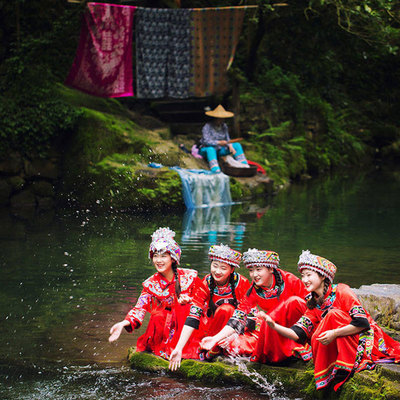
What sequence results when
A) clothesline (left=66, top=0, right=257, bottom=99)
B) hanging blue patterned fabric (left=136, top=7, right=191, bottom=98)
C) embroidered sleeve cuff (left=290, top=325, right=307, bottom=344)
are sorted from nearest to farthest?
1. embroidered sleeve cuff (left=290, top=325, right=307, bottom=344)
2. clothesline (left=66, top=0, right=257, bottom=99)
3. hanging blue patterned fabric (left=136, top=7, right=191, bottom=98)

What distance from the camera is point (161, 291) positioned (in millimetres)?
5355

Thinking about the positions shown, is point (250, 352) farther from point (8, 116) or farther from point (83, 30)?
point (83, 30)

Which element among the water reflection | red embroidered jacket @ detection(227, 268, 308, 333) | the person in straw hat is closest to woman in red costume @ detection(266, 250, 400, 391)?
red embroidered jacket @ detection(227, 268, 308, 333)

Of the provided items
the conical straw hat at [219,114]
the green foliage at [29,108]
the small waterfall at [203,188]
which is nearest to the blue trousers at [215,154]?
the small waterfall at [203,188]

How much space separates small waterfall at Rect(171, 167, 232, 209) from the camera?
14867 mm

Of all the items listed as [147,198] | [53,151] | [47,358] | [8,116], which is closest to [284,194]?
[147,198]

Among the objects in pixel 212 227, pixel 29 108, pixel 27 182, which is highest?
pixel 29 108

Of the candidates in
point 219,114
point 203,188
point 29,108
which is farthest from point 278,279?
point 219,114

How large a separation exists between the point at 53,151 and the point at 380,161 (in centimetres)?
1582

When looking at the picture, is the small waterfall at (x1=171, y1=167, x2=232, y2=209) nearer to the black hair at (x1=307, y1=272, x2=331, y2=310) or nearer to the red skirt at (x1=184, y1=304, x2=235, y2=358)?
the red skirt at (x1=184, y1=304, x2=235, y2=358)

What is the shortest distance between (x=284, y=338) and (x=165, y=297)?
1.07 meters

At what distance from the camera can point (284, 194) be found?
57.8ft

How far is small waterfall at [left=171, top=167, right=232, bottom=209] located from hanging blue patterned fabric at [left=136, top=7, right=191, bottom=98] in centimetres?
275

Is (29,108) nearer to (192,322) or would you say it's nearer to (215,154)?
(215,154)
